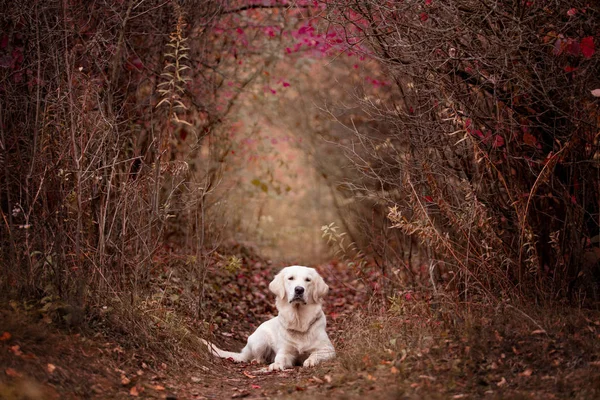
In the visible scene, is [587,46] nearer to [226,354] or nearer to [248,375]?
[248,375]

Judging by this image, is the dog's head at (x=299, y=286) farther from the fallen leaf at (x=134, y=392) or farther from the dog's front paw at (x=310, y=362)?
the fallen leaf at (x=134, y=392)

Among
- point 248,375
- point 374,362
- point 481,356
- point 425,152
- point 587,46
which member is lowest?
point 248,375

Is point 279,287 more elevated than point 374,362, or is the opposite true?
point 279,287

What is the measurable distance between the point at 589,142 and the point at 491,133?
31.8 inches

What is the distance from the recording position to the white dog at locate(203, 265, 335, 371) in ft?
22.8

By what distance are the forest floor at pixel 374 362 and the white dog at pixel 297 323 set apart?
0.47 meters

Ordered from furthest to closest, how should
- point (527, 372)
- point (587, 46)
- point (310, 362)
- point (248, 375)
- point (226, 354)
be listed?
point (226, 354) → point (310, 362) → point (248, 375) → point (587, 46) → point (527, 372)

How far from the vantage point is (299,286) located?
695cm

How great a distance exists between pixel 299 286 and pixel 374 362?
5.22 ft

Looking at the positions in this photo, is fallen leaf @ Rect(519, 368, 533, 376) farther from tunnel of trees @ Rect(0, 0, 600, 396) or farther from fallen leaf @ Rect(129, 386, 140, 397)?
fallen leaf @ Rect(129, 386, 140, 397)

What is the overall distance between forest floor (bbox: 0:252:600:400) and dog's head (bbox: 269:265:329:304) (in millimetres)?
722

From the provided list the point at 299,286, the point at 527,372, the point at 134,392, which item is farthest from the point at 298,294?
the point at 527,372

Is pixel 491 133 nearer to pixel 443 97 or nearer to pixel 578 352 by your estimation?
pixel 443 97

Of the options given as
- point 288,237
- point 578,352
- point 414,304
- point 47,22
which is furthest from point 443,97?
point 288,237
